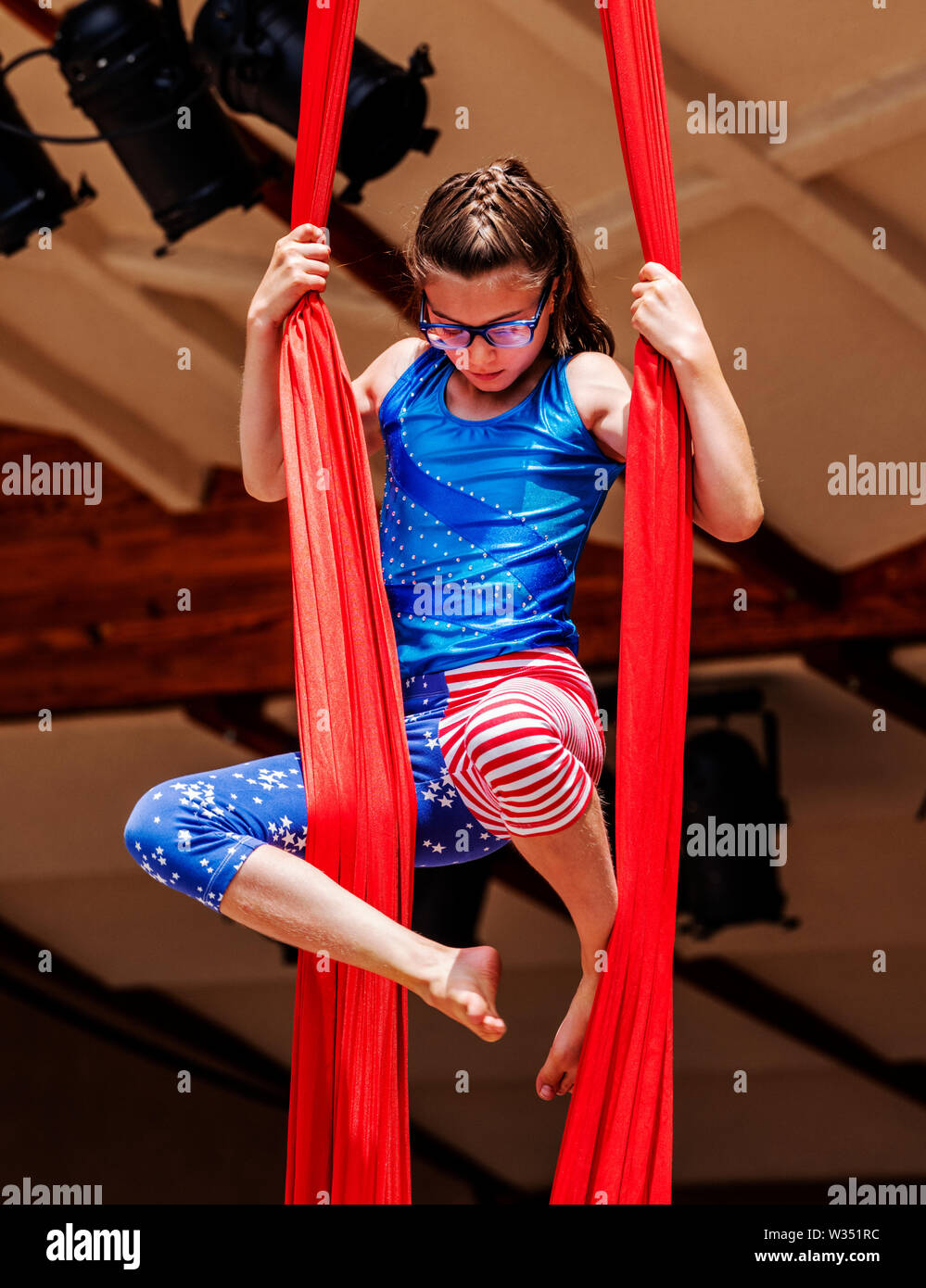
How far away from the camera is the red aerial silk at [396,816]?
1681 mm

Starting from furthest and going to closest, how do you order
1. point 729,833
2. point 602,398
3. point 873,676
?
point 873,676, point 729,833, point 602,398

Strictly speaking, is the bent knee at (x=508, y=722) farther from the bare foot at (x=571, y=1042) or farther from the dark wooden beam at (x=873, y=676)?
the dark wooden beam at (x=873, y=676)

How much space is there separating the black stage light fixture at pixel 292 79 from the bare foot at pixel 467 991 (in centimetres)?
192

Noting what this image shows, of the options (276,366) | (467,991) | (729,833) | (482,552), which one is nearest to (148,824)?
(467,991)

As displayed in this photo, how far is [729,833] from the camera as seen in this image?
4.32m

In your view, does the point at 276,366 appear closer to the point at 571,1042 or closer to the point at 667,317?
the point at 667,317

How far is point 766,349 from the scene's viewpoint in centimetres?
386

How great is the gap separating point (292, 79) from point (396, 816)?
6.01ft

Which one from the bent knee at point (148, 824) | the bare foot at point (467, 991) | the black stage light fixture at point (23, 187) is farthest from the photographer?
the black stage light fixture at point (23, 187)

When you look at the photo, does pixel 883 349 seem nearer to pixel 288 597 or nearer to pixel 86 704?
pixel 288 597

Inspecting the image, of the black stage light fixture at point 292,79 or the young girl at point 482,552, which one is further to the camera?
the black stage light fixture at point 292,79

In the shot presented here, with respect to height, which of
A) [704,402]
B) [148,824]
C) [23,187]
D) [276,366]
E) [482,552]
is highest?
[23,187]

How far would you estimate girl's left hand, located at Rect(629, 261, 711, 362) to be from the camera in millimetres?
1758

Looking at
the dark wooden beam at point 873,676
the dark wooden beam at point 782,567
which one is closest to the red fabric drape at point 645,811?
the dark wooden beam at point 782,567
